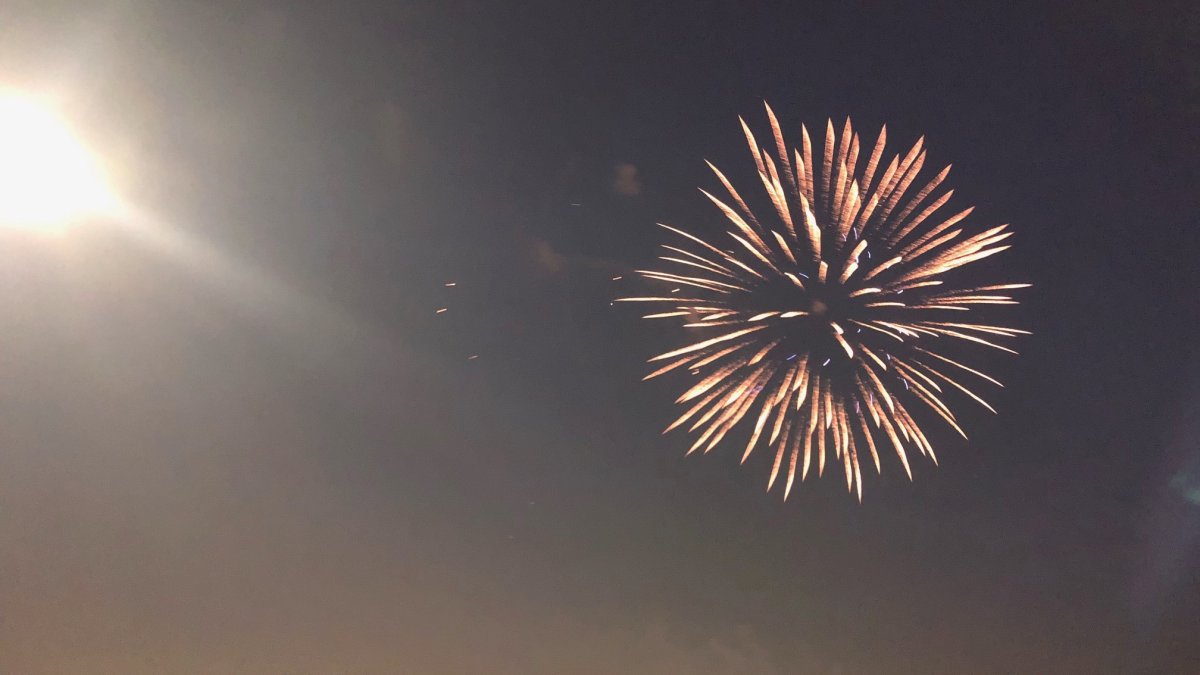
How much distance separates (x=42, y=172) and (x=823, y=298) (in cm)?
373

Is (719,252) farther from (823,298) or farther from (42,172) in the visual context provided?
(42,172)

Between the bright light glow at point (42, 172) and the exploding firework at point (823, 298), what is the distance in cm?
258

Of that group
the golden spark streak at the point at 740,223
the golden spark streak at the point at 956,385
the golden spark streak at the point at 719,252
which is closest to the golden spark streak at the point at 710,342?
the golden spark streak at the point at 719,252

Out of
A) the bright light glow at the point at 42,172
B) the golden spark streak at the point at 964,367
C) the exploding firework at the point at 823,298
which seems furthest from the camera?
the golden spark streak at the point at 964,367

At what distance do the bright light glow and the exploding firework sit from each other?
2582 mm

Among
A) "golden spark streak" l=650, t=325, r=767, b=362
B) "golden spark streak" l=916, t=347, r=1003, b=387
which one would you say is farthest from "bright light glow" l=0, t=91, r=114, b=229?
"golden spark streak" l=916, t=347, r=1003, b=387

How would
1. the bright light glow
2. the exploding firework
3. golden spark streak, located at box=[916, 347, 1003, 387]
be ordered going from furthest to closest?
golden spark streak, located at box=[916, 347, 1003, 387]
the exploding firework
the bright light glow

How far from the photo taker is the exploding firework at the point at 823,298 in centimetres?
340

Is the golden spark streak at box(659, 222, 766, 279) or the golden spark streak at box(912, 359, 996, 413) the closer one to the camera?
the golden spark streak at box(659, 222, 766, 279)

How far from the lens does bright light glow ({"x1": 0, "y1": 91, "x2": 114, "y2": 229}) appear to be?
328 centimetres

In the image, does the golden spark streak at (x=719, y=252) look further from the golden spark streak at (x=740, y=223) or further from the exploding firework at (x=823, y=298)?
the golden spark streak at (x=740, y=223)

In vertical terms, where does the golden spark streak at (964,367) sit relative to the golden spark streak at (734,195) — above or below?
below

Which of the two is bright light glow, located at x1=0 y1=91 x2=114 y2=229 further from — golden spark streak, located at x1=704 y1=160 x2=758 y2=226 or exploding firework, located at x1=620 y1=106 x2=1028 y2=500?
golden spark streak, located at x1=704 y1=160 x2=758 y2=226

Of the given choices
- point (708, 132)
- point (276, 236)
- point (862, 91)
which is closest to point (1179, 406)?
point (862, 91)
